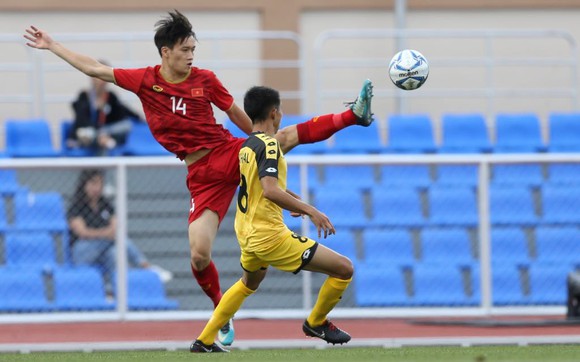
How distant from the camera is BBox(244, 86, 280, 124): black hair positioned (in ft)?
27.9

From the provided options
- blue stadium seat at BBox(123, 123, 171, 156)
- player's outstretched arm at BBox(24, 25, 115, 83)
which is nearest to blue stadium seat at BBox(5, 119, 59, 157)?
blue stadium seat at BBox(123, 123, 171, 156)

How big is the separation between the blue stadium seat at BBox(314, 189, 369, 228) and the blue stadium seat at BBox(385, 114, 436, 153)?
5.12 ft

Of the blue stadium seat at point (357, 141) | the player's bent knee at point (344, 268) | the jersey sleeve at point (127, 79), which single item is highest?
the jersey sleeve at point (127, 79)

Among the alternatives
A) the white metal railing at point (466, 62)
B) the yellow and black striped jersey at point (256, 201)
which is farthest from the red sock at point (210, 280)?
the white metal railing at point (466, 62)

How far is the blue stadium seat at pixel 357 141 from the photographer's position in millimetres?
14266

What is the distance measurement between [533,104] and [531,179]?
11.0ft

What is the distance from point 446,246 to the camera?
42.2 ft

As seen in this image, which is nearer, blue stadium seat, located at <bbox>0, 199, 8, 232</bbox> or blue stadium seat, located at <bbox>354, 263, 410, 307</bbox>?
blue stadium seat, located at <bbox>0, 199, 8, 232</bbox>

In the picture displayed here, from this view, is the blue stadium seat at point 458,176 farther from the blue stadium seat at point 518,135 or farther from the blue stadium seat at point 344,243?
the blue stadium seat at point 518,135

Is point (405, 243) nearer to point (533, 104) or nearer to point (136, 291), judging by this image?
point (136, 291)

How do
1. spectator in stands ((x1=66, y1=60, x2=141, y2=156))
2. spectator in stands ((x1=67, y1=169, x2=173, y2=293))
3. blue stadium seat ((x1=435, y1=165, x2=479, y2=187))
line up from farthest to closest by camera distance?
spectator in stands ((x1=66, y1=60, x2=141, y2=156)), blue stadium seat ((x1=435, y1=165, x2=479, y2=187)), spectator in stands ((x1=67, y1=169, x2=173, y2=293))

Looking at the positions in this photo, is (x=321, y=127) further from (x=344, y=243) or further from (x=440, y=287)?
(x=440, y=287)

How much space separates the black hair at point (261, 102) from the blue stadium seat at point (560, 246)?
17.3 ft

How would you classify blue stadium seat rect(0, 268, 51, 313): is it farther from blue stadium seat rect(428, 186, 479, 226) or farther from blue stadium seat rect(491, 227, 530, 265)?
blue stadium seat rect(491, 227, 530, 265)
